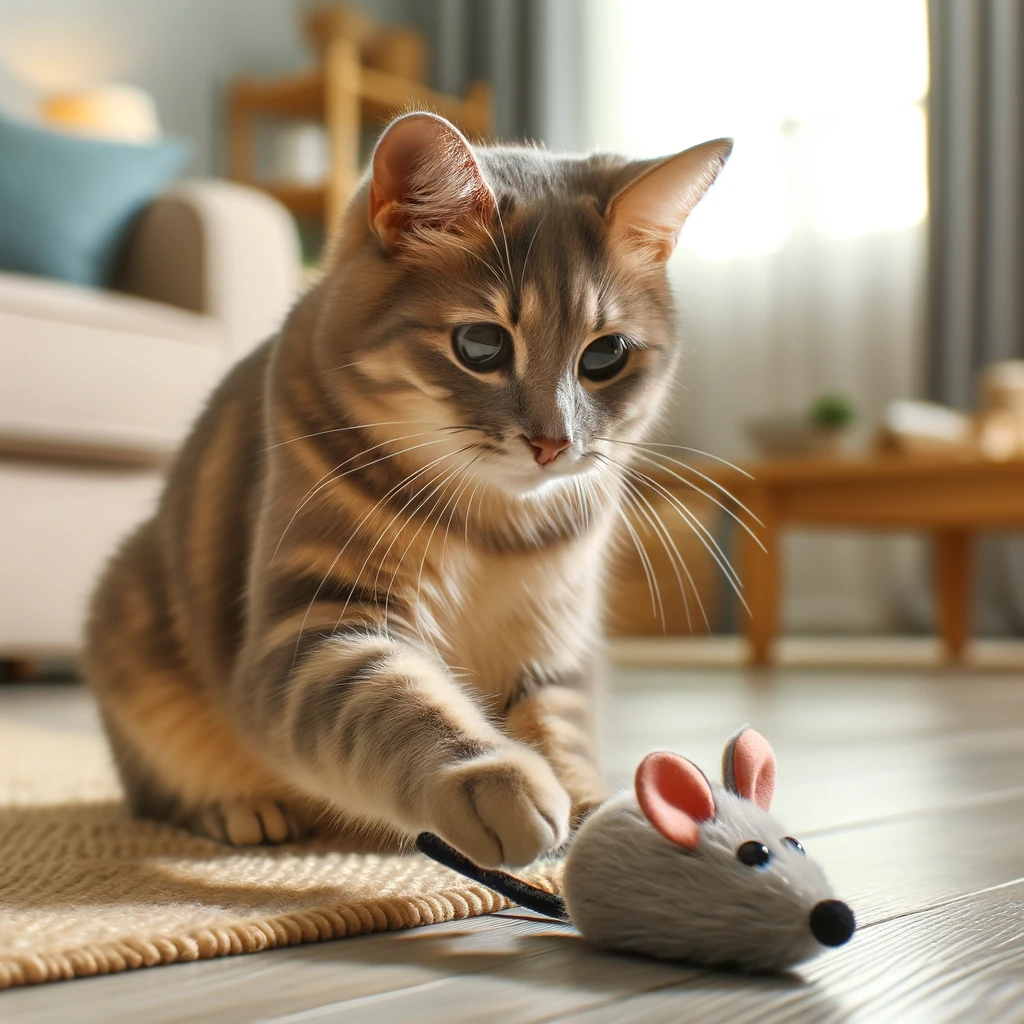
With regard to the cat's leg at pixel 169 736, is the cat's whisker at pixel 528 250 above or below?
above

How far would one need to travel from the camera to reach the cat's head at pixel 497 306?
0.88 metres

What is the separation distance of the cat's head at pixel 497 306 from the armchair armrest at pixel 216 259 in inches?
62.7

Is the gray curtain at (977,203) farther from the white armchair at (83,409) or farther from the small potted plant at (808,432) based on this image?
the white armchair at (83,409)

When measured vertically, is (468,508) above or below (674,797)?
above

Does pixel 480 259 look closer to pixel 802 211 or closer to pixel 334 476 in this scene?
pixel 334 476

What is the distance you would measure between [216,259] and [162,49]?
2607mm

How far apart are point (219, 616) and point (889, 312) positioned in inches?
147

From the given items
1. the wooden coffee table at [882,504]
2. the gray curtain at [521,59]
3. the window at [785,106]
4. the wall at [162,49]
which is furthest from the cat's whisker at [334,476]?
the gray curtain at [521,59]

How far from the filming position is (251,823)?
97cm

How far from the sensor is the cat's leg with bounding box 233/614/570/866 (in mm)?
648

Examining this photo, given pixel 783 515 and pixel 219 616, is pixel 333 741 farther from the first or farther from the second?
pixel 783 515

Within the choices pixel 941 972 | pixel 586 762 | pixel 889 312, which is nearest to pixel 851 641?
pixel 889 312

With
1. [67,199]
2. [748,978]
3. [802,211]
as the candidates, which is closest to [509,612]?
[748,978]

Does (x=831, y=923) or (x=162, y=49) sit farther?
(x=162, y=49)
